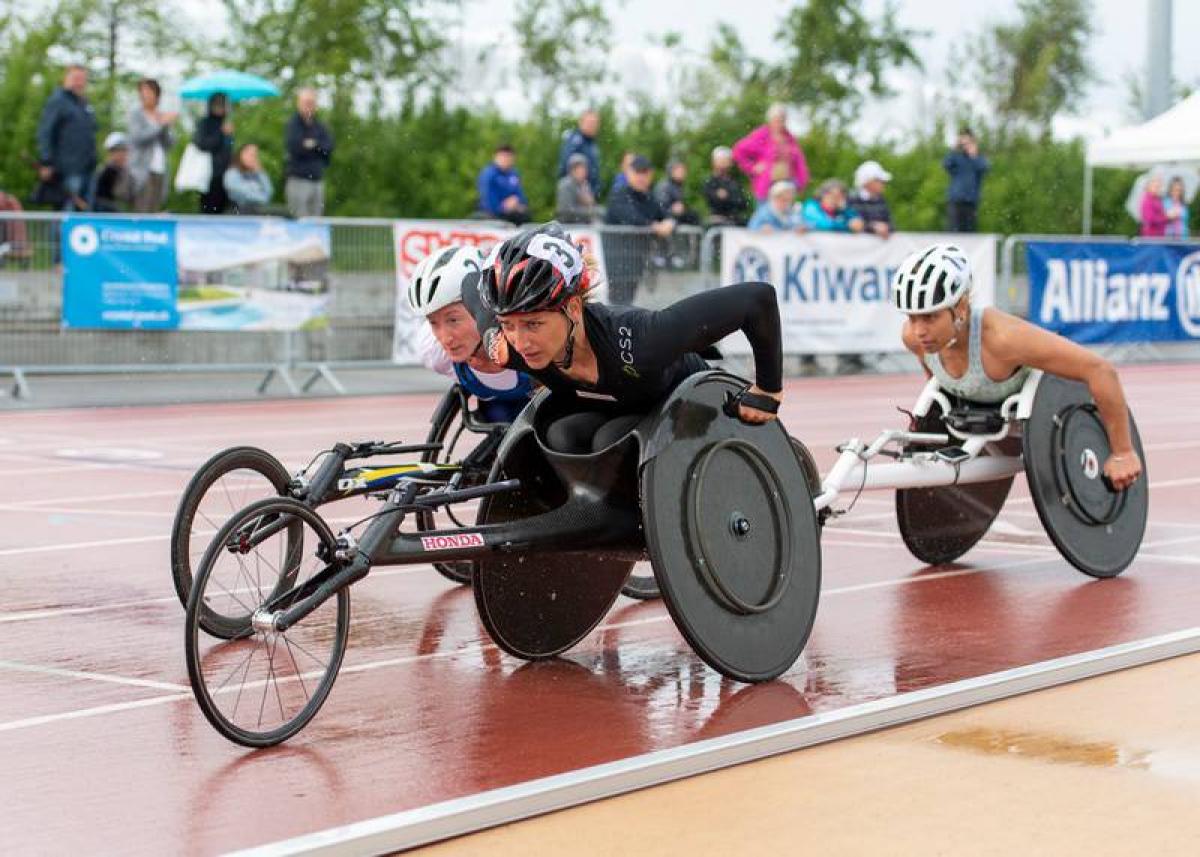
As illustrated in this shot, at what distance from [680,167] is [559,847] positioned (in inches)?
793

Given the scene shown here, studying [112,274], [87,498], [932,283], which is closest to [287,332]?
[112,274]

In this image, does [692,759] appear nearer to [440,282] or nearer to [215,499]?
[440,282]

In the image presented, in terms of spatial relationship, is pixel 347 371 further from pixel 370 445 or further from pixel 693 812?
pixel 693 812

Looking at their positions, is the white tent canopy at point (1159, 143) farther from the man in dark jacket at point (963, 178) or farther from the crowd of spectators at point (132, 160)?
the crowd of spectators at point (132, 160)

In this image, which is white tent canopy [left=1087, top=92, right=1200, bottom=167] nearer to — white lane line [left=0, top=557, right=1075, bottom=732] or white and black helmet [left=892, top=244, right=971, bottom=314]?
white lane line [left=0, top=557, right=1075, bottom=732]

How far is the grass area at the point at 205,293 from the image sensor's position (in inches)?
750

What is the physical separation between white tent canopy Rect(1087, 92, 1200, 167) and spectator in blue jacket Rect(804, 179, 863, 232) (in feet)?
17.9

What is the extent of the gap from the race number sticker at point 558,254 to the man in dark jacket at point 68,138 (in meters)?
15.3

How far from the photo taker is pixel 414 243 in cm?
2089

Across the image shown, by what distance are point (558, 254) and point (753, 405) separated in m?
0.90

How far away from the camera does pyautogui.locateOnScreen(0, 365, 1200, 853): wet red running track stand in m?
5.74

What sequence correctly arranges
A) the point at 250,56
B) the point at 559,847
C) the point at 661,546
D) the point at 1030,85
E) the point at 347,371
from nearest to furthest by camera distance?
the point at 559,847 < the point at 661,546 < the point at 347,371 < the point at 250,56 < the point at 1030,85

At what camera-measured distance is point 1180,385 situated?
76.7 feet

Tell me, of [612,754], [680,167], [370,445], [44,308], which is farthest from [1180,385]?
[612,754]
